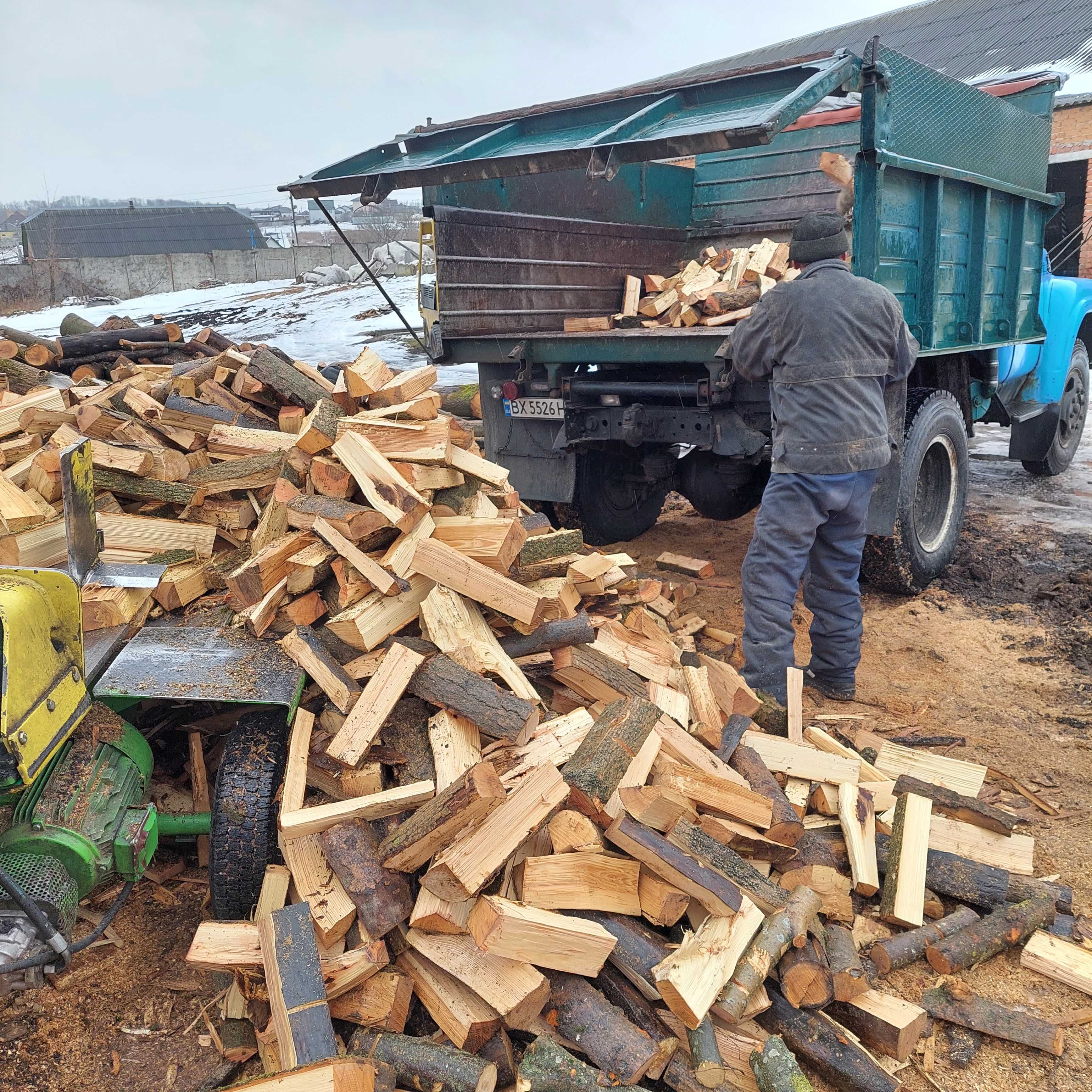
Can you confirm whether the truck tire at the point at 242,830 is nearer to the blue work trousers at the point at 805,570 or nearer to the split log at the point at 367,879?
the split log at the point at 367,879

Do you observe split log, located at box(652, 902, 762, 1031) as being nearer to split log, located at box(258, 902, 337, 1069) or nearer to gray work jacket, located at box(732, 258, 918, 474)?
split log, located at box(258, 902, 337, 1069)

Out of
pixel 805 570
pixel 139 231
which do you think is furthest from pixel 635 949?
pixel 139 231

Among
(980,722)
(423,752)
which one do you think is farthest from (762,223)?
(423,752)

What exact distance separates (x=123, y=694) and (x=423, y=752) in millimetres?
895

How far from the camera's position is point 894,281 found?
197 inches

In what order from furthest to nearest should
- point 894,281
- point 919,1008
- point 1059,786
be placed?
point 894,281 → point 1059,786 → point 919,1008

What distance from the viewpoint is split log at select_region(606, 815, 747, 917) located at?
244cm

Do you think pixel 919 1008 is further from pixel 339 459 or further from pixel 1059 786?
pixel 339 459

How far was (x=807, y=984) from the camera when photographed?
7.77 ft

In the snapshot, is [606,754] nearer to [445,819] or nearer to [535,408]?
[445,819]

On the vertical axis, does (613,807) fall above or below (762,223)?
below

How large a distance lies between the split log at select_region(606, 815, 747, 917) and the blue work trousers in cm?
171

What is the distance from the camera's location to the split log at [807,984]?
7.75ft

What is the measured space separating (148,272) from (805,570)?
2715 cm
